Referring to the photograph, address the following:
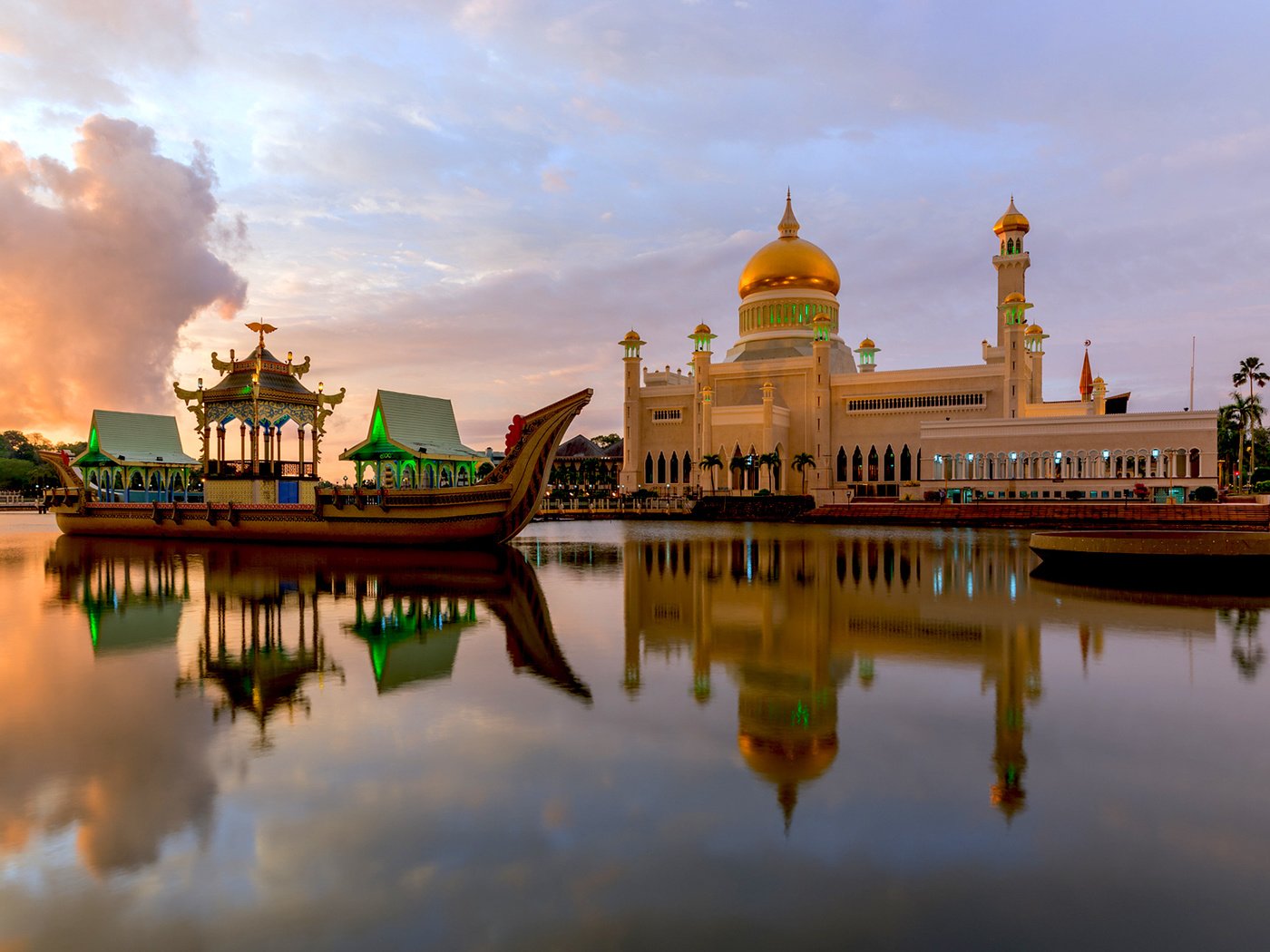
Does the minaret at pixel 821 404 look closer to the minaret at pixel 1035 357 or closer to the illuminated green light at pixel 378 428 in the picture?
the minaret at pixel 1035 357

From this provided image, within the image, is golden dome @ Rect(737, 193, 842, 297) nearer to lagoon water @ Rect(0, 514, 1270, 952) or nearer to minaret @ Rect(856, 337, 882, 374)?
minaret @ Rect(856, 337, 882, 374)

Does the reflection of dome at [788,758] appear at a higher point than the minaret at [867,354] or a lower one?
lower

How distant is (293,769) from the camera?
5.72m

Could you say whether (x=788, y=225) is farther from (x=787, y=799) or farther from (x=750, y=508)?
(x=787, y=799)

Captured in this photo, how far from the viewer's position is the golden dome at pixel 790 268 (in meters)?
63.1

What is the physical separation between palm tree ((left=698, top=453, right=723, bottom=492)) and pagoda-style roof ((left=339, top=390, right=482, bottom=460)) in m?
28.8

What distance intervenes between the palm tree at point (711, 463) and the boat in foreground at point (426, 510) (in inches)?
1213

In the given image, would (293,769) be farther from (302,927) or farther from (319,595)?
(319,595)

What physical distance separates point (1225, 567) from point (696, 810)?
16.8 metres

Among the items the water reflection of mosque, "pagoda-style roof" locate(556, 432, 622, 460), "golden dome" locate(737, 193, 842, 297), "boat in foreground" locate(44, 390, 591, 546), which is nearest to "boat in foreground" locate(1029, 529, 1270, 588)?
the water reflection of mosque

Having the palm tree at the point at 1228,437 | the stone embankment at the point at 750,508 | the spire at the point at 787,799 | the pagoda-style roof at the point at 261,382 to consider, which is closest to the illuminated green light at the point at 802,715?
the spire at the point at 787,799

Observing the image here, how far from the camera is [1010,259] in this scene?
56.4m

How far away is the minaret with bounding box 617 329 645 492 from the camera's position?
6284 centimetres

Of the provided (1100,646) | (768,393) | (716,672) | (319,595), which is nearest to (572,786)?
(716,672)
